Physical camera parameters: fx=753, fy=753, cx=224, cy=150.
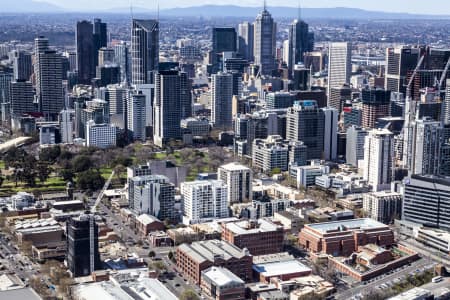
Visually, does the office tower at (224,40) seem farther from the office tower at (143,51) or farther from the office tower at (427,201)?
the office tower at (427,201)

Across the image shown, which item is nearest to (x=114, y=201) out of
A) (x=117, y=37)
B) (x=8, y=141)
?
(x=8, y=141)

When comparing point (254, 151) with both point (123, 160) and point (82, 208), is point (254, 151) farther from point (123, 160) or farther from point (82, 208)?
point (82, 208)

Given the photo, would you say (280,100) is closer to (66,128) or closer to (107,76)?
(66,128)

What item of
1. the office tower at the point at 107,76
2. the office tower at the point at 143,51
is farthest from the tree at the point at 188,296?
the office tower at the point at 107,76

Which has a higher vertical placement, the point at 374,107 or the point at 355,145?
the point at 374,107


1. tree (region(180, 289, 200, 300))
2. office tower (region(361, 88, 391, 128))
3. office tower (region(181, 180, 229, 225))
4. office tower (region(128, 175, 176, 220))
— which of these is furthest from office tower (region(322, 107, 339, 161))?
tree (region(180, 289, 200, 300))

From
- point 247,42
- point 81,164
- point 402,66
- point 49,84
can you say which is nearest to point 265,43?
point 247,42
